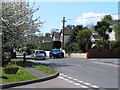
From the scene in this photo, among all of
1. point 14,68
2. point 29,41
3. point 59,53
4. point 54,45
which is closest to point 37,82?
point 14,68

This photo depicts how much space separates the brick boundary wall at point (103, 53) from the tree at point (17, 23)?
21332mm

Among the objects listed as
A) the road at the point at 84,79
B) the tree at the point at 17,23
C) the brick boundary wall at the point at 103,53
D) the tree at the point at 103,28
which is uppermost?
the tree at the point at 103,28

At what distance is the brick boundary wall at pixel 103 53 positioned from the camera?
1858 inches

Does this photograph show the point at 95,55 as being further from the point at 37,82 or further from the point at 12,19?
the point at 37,82

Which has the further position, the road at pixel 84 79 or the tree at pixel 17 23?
the tree at pixel 17 23

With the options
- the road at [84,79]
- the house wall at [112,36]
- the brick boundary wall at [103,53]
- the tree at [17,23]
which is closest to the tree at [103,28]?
the house wall at [112,36]

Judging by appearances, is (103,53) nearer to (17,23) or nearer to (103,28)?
(103,28)

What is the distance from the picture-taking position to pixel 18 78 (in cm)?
1415

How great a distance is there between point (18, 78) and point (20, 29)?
11.6 meters

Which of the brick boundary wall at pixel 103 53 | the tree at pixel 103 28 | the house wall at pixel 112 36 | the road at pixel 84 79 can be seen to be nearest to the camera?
the road at pixel 84 79

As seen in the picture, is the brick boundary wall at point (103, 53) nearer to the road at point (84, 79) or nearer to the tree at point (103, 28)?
the tree at point (103, 28)

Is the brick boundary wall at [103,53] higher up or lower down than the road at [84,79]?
higher up

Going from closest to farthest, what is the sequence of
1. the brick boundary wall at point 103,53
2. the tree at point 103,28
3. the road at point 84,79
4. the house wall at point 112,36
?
the road at point 84,79 < the brick boundary wall at point 103,53 < the tree at point 103,28 < the house wall at point 112,36

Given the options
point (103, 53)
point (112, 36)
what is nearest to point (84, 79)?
point (103, 53)
